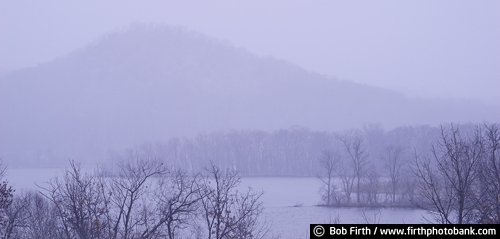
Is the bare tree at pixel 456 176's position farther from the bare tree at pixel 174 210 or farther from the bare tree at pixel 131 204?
the bare tree at pixel 131 204

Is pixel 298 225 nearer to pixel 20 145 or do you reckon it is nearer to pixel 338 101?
pixel 20 145

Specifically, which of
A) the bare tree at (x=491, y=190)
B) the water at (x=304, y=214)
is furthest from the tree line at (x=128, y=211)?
the bare tree at (x=491, y=190)

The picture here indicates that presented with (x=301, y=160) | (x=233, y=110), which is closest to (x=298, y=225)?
(x=301, y=160)

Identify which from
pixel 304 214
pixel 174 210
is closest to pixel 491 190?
pixel 174 210

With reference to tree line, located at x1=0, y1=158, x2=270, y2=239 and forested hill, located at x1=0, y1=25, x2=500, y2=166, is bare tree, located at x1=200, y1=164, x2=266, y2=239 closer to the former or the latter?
tree line, located at x1=0, y1=158, x2=270, y2=239

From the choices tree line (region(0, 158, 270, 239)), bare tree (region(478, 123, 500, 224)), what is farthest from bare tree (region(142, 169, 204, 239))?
→ bare tree (region(478, 123, 500, 224))

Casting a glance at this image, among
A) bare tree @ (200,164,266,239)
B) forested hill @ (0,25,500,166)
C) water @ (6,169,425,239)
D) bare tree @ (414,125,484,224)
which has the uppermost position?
forested hill @ (0,25,500,166)

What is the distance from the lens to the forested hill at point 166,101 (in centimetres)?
9181

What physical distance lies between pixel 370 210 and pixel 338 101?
3315 inches

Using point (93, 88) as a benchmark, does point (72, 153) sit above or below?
below

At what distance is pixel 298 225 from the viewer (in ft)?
75.5

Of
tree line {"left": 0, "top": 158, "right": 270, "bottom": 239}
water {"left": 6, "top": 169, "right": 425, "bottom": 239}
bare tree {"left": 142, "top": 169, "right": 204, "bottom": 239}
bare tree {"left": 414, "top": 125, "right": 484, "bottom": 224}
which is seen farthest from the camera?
water {"left": 6, "top": 169, "right": 425, "bottom": 239}

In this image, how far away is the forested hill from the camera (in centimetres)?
9181

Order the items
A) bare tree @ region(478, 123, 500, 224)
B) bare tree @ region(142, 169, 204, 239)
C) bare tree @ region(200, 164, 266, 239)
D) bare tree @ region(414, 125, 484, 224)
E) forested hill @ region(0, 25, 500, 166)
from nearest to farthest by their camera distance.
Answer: bare tree @ region(414, 125, 484, 224), bare tree @ region(478, 123, 500, 224), bare tree @ region(142, 169, 204, 239), bare tree @ region(200, 164, 266, 239), forested hill @ region(0, 25, 500, 166)
